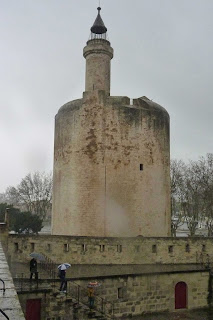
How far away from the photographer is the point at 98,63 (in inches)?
899

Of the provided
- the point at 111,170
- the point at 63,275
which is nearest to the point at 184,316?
the point at 63,275

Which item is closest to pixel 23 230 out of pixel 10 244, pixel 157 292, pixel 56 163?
pixel 56 163

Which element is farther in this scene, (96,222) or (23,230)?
(23,230)

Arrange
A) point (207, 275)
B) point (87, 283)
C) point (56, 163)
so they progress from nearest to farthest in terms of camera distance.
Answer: point (87, 283) < point (207, 275) < point (56, 163)

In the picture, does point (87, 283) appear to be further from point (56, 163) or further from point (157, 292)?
point (56, 163)

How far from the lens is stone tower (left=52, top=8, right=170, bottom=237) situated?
67.6 ft

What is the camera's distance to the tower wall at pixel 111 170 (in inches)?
811

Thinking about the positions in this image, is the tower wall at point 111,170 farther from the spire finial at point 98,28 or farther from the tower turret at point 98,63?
the spire finial at point 98,28

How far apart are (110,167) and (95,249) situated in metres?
4.68

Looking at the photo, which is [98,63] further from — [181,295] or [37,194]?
[37,194]

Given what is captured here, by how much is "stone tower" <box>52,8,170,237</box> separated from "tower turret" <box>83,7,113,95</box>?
78 mm

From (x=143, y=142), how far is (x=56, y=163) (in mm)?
5294

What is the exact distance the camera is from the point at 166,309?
17047mm

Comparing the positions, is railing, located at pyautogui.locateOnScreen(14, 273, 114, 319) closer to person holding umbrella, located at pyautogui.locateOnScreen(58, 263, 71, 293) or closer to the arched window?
person holding umbrella, located at pyautogui.locateOnScreen(58, 263, 71, 293)
